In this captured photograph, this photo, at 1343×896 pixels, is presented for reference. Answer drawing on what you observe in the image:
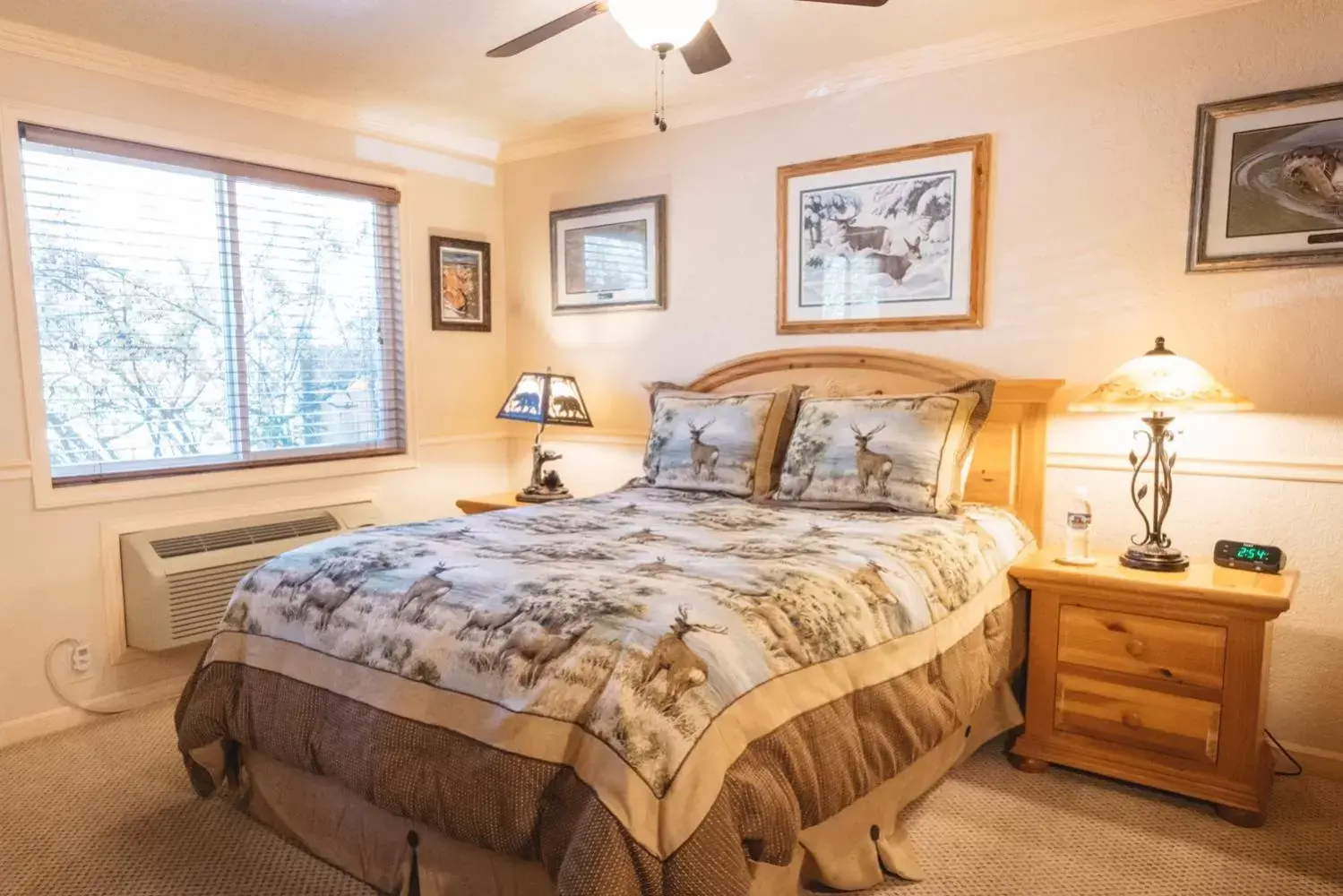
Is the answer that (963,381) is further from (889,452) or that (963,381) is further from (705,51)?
(705,51)

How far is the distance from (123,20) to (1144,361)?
3.36m

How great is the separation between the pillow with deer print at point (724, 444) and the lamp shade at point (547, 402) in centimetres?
64

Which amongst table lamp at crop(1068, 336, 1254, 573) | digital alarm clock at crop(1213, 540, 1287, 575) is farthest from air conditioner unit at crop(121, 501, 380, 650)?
digital alarm clock at crop(1213, 540, 1287, 575)

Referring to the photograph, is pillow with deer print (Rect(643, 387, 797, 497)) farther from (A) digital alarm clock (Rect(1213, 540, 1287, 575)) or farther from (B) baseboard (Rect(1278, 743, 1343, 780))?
(B) baseboard (Rect(1278, 743, 1343, 780))

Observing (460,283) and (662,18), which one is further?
(460,283)

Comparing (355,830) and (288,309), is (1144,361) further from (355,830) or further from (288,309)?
(288,309)

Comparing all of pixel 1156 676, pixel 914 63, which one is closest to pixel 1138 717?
pixel 1156 676

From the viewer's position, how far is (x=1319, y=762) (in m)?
2.63

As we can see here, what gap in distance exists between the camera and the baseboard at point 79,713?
2895mm

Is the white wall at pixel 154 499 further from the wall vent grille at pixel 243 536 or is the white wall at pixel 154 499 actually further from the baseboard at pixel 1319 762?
the baseboard at pixel 1319 762

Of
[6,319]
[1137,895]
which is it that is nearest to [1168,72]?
[1137,895]

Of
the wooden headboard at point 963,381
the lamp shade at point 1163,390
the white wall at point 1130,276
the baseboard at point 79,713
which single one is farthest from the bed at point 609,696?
the baseboard at point 79,713

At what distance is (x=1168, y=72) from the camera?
2750 mm

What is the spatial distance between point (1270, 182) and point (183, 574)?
152 inches
